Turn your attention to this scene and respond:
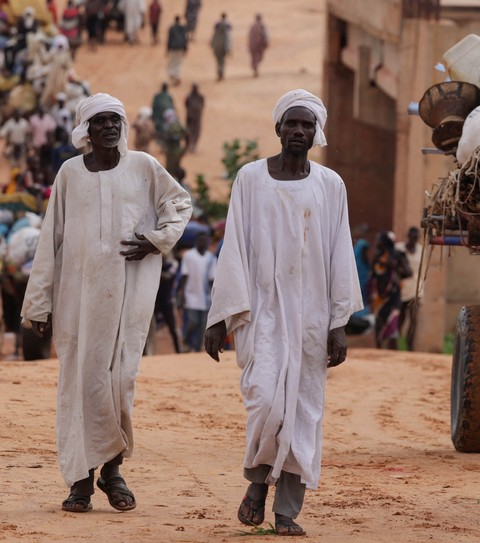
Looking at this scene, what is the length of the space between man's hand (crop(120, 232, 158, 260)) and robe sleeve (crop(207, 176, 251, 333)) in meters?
0.52

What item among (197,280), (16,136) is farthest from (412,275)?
(16,136)

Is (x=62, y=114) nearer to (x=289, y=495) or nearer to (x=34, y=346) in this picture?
(x=34, y=346)

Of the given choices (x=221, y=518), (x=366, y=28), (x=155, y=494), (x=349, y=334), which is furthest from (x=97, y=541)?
(x=366, y=28)

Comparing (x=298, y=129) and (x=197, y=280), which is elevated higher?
(x=298, y=129)

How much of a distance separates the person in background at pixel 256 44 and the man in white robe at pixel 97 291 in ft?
110

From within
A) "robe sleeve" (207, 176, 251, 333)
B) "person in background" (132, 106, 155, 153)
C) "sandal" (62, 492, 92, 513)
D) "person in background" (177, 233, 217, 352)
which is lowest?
"sandal" (62, 492, 92, 513)

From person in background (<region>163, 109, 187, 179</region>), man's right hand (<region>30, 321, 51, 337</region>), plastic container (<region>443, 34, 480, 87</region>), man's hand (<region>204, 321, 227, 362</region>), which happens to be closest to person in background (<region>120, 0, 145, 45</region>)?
person in background (<region>163, 109, 187, 179</region>)

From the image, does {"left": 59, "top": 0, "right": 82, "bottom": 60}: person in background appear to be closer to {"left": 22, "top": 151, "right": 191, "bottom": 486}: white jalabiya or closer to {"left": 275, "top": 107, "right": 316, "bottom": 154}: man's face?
{"left": 22, "top": 151, "right": 191, "bottom": 486}: white jalabiya

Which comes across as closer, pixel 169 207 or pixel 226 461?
pixel 169 207

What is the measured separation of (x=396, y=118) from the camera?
24.1 meters

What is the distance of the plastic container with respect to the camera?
9.95 metres

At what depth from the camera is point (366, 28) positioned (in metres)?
24.1

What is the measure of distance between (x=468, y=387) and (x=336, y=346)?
3026 millimetres

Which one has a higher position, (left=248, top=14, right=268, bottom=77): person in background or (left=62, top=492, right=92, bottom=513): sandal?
(left=248, top=14, right=268, bottom=77): person in background
